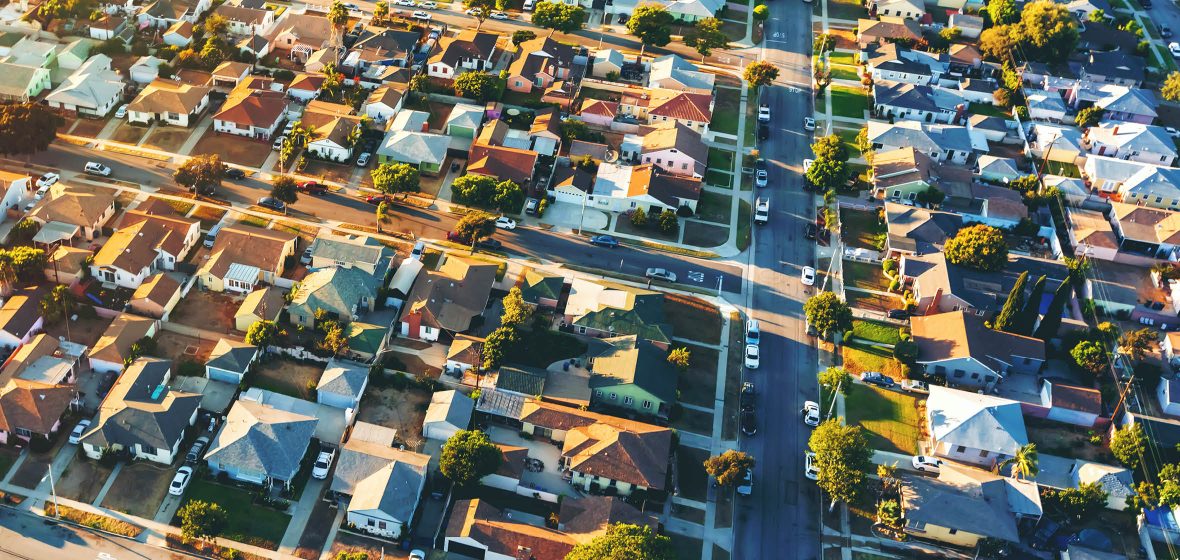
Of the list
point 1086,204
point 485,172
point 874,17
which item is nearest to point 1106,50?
point 874,17

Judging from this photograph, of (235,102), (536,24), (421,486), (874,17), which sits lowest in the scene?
(421,486)

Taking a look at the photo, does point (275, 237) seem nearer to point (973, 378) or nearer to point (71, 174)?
point (71, 174)

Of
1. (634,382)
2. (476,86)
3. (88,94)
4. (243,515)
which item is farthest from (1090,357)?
(88,94)

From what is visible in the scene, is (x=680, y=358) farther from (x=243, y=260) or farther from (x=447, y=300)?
(x=243, y=260)

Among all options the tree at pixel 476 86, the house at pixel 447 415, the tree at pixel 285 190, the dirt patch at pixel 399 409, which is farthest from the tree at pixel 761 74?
the dirt patch at pixel 399 409

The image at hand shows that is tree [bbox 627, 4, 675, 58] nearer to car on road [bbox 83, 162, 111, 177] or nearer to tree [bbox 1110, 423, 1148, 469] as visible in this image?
car on road [bbox 83, 162, 111, 177]

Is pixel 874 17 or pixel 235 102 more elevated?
pixel 874 17

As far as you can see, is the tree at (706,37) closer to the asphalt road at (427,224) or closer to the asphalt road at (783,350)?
the asphalt road at (783,350)
